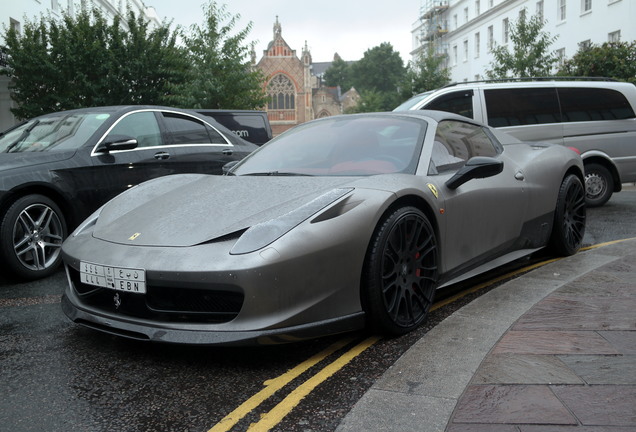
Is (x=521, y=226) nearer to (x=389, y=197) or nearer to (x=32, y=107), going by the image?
Answer: (x=389, y=197)

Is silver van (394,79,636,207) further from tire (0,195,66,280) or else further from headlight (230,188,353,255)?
headlight (230,188,353,255)

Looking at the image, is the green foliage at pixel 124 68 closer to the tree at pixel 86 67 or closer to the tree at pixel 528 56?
the tree at pixel 86 67

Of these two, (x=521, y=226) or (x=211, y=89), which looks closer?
(x=521, y=226)

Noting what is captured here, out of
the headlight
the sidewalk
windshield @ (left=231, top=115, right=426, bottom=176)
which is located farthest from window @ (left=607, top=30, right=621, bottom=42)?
the headlight

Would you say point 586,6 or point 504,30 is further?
point 504,30

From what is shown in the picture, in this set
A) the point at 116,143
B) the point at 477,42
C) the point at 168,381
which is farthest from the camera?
the point at 477,42

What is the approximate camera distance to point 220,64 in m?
25.7

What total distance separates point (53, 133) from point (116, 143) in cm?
79

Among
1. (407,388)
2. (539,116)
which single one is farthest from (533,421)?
(539,116)

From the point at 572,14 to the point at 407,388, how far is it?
131 ft

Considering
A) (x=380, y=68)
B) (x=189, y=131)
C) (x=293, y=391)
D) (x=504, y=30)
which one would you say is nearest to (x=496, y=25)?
(x=504, y=30)

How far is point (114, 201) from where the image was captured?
3.95m

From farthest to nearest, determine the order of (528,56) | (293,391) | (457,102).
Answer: (528,56) → (457,102) → (293,391)

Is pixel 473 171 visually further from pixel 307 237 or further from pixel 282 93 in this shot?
pixel 282 93
